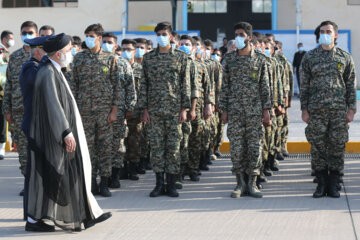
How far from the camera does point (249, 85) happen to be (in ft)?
29.8

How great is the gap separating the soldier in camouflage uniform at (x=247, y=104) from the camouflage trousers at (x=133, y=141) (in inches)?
84.9

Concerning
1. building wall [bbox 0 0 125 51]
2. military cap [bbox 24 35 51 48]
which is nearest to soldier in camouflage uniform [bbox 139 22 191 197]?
military cap [bbox 24 35 51 48]

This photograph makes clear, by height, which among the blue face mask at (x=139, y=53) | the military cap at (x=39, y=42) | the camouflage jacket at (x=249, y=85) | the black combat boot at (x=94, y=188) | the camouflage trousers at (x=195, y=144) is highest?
the military cap at (x=39, y=42)

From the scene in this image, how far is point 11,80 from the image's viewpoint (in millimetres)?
9609

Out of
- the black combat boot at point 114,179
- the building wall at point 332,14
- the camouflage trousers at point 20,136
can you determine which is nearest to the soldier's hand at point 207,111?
the black combat boot at point 114,179

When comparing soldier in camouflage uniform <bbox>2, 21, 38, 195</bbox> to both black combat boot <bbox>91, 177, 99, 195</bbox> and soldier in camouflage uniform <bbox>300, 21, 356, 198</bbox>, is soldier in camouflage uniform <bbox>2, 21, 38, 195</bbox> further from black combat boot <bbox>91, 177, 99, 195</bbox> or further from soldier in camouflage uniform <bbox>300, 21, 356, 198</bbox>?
soldier in camouflage uniform <bbox>300, 21, 356, 198</bbox>

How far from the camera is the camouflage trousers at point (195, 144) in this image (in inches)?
416

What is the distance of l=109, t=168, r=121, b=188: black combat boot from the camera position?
9.91 m

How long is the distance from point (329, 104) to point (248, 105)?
3.15 ft

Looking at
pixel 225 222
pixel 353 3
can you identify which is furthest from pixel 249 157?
pixel 353 3

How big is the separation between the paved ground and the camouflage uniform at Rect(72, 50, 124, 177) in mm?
550

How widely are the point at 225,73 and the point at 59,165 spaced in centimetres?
293

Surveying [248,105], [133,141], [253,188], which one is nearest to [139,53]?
[133,141]

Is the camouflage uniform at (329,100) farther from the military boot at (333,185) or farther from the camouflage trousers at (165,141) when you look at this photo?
the camouflage trousers at (165,141)
